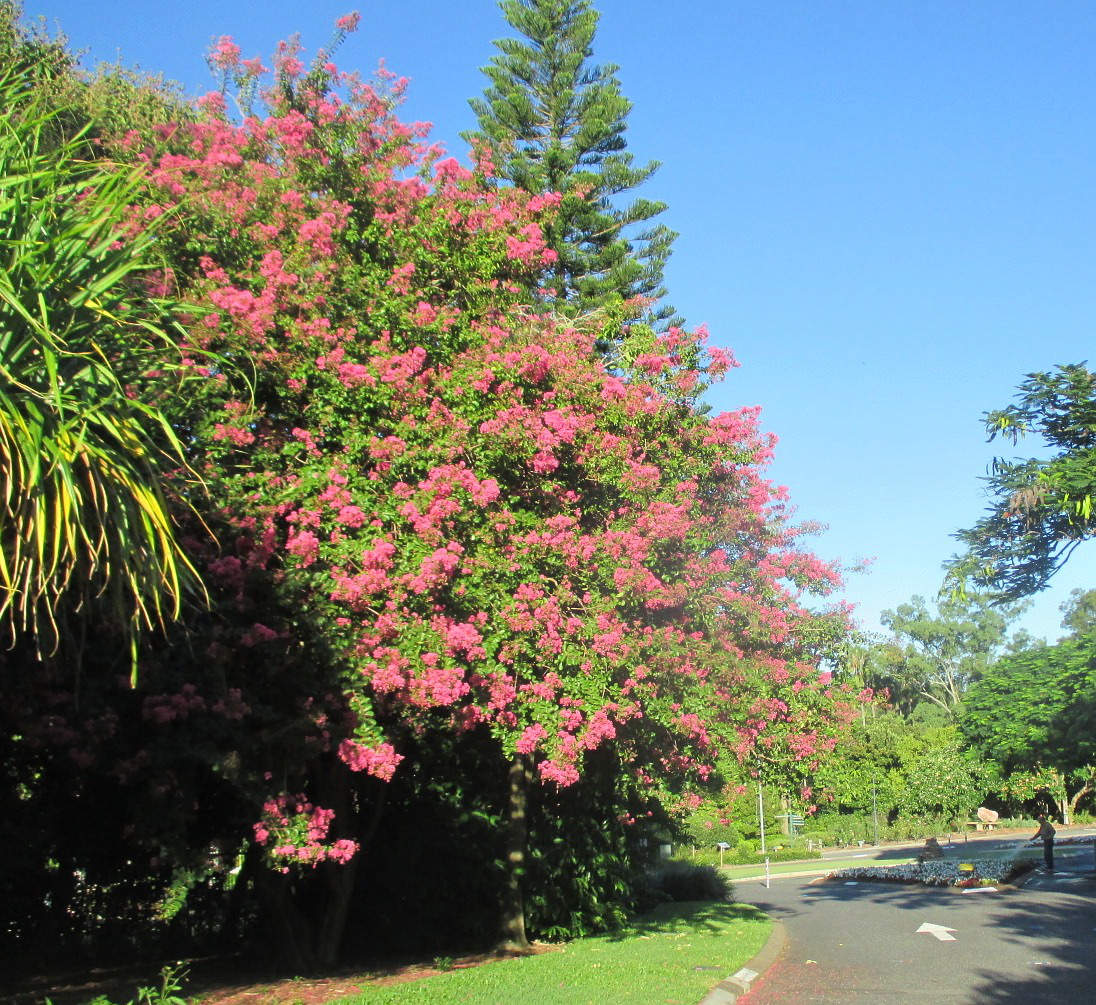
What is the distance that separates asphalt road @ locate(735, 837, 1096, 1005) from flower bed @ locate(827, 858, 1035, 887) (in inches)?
42.7

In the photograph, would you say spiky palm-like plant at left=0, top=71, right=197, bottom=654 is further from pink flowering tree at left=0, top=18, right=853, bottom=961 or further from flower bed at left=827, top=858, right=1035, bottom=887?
flower bed at left=827, top=858, right=1035, bottom=887

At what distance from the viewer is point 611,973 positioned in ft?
35.6

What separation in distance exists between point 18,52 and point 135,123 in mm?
1282

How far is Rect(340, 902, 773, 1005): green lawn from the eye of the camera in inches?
367

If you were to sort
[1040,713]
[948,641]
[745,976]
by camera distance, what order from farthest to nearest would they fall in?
[948,641] < [1040,713] < [745,976]

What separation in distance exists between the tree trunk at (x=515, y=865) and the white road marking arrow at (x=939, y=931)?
5503 millimetres

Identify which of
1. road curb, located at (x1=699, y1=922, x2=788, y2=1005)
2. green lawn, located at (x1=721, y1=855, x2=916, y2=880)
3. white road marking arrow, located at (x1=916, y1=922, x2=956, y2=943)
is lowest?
green lawn, located at (x1=721, y1=855, x2=916, y2=880)

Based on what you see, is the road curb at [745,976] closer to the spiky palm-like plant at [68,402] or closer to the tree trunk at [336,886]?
the tree trunk at [336,886]

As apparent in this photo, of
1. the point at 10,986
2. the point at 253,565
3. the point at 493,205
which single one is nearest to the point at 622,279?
the point at 493,205

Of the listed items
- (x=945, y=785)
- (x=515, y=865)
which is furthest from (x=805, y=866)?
(x=515, y=865)

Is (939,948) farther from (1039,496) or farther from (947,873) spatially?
(947,873)

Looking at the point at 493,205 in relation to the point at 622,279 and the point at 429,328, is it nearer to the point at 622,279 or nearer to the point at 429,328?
the point at 429,328

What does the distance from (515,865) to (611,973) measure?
293 cm

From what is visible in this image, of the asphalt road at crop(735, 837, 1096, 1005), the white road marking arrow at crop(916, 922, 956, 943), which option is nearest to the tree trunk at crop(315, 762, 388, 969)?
the asphalt road at crop(735, 837, 1096, 1005)
